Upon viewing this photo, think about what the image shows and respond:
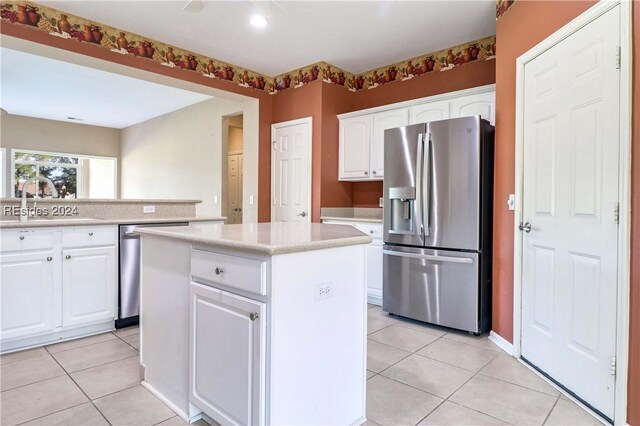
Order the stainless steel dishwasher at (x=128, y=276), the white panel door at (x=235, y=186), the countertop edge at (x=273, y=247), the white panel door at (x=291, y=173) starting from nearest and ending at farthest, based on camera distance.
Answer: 1. the countertop edge at (x=273, y=247)
2. the stainless steel dishwasher at (x=128, y=276)
3. the white panel door at (x=291, y=173)
4. the white panel door at (x=235, y=186)

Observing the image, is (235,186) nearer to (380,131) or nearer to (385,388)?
(380,131)

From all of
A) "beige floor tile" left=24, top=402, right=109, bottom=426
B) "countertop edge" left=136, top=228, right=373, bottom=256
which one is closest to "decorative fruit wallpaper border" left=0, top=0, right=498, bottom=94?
"countertop edge" left=136, top=228, right=373, bottom=256

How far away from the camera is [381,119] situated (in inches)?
160

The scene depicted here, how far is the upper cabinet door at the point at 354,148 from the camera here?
424cm

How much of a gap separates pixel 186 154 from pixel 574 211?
604 centimetres

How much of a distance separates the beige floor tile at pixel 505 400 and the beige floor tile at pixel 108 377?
6.16ft

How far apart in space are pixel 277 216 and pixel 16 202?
8.86 feet

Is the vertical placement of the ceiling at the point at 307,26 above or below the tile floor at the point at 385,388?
above

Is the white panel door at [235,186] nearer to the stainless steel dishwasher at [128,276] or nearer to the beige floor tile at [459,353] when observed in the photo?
the stainless steel dishwasher at [128,276]

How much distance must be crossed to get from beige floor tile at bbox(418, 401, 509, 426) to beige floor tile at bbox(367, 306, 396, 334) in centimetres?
116

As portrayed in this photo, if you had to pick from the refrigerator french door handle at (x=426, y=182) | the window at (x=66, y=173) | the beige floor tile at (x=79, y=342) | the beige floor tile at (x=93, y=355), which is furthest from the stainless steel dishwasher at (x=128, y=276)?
the window at (x=66, y=173)

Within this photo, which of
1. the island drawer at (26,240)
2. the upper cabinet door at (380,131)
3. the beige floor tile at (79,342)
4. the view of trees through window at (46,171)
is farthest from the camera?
the view of trees through window at (46,171)

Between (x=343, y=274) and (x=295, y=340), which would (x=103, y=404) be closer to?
(x=295, y=340)

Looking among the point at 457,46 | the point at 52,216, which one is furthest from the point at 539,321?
the point at 52,216
